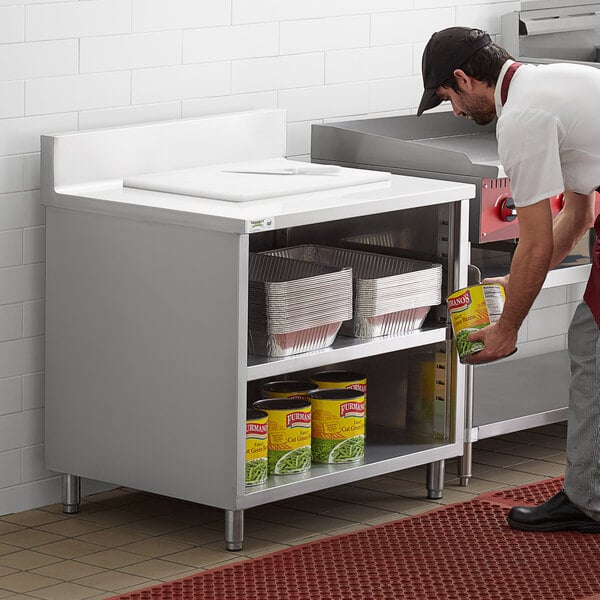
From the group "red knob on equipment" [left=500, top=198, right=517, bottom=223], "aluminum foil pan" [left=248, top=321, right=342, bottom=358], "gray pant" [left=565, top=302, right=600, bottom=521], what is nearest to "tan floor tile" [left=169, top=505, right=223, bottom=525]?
"aluminum foil pan" [left=248, top=321, right=342, bottom=358]

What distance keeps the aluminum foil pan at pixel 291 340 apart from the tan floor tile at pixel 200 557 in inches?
21.7

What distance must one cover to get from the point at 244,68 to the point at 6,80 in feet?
2.95

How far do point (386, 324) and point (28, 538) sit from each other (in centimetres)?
118

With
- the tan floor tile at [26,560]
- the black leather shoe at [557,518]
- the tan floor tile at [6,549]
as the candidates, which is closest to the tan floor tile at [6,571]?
the tan floor tile at [26,560]

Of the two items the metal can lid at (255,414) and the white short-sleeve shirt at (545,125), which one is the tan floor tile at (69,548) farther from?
the white short-sleeve shirt at (545,125)

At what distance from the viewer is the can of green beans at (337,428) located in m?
4.42

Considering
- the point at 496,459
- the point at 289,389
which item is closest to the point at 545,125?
the point at 289,389

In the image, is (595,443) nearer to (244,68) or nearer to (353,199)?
(353,199)

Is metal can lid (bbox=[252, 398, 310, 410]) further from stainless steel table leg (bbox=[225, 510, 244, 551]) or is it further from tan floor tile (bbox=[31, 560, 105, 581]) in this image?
tan floor tile (bbox=[31, 560, 105, 581])

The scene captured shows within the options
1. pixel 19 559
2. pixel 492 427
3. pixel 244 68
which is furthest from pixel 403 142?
pixel 19 559

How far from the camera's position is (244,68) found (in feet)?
16.2

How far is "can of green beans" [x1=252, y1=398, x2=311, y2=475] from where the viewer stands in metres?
4.29

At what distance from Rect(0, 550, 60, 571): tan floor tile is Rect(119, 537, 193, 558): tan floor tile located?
0.21 m

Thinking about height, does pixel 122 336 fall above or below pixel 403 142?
below
